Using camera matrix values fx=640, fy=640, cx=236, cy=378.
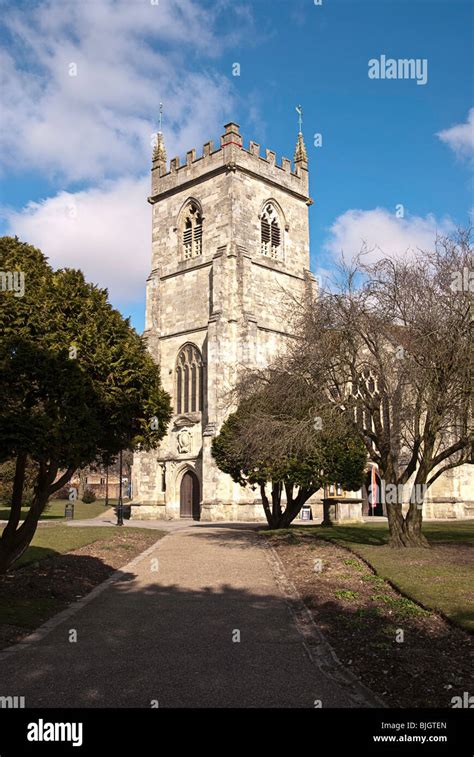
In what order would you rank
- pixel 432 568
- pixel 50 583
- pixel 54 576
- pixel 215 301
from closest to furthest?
Result: pixel 50 583 < pixel 54 576 < pixel 432 568 < pixel 215 301

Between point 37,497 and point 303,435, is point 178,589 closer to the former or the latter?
point 37,497

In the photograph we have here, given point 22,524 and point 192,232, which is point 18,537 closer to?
point 22,524

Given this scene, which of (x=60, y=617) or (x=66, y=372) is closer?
(x=60, y=617)

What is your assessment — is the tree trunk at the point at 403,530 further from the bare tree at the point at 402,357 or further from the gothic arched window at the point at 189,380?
the gothic arched window at the point at 189,380

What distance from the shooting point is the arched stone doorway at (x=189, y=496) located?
123 feet

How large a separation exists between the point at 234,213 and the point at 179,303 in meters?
6.63

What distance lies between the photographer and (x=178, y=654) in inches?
286

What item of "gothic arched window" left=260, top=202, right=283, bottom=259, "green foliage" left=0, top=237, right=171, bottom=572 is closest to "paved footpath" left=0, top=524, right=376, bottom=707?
"green foliage" left=0, top=237, right=171, bottom=572

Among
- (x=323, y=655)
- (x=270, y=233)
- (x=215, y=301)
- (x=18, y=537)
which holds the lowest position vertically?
(x=323, y=655)

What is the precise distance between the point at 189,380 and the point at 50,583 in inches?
1083

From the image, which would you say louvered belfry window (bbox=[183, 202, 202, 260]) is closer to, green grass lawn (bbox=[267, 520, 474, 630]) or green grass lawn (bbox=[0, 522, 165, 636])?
green grass lawn (bbox=[0, 522, 165, 636])

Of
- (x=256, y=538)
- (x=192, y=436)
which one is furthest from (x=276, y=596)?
(x=192, y=436)

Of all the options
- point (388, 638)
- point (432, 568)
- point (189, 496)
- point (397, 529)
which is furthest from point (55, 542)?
point (189, 496)
